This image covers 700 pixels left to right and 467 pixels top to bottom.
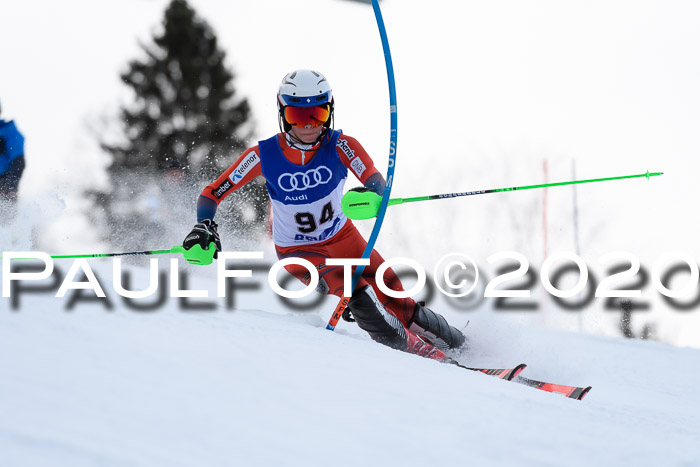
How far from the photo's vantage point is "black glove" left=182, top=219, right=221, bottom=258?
12.4 feet

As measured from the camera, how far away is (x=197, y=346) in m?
2.46

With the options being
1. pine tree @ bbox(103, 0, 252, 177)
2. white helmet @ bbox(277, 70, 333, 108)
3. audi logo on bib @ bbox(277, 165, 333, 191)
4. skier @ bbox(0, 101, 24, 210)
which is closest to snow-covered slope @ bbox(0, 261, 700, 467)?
audi logo on bib @ bbox(277, 165, 333, 191)

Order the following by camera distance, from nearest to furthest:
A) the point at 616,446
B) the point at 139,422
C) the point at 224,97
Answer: the point at 139,422
the point at 616,446
the point at 224,97

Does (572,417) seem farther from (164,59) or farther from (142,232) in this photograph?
(164,59)

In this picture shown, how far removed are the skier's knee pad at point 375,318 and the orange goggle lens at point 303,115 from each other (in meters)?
0.97

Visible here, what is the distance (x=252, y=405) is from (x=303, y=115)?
2130 mm

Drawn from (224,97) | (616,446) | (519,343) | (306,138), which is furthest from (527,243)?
(616,446)

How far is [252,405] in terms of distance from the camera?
6.61ft

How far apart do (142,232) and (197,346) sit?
42.7ft

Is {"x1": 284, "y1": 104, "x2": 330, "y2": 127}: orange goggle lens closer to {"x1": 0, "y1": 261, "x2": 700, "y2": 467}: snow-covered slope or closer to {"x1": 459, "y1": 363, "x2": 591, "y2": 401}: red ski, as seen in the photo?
{"x1": 0, "y1": 261, "x2": 700, "y2": 467}: snow-covered slope

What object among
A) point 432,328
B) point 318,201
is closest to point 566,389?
point 432,328

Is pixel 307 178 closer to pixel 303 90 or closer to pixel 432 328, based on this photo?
pixel 303 90

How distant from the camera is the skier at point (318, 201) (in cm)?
382

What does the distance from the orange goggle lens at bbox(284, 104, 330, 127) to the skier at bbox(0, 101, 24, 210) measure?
3696mm
